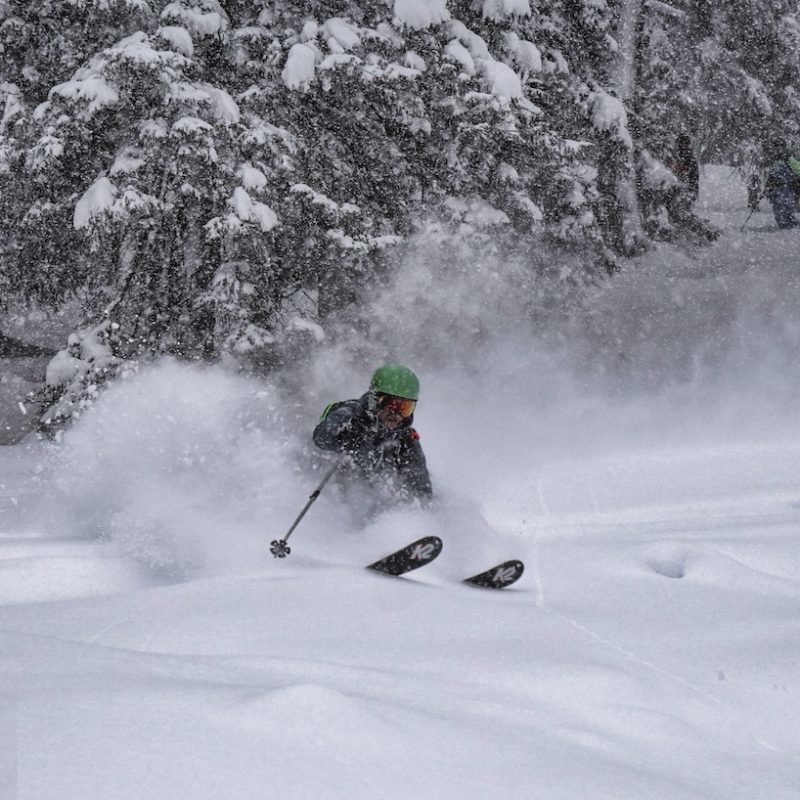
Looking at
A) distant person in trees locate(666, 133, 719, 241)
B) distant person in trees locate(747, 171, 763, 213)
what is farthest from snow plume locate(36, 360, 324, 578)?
distant person in trees locate(747, 171, 763, 213)

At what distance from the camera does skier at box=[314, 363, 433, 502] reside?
6.65 m

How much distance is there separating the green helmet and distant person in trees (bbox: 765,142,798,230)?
16.1 m

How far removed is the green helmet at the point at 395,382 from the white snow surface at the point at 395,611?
2.81 ft

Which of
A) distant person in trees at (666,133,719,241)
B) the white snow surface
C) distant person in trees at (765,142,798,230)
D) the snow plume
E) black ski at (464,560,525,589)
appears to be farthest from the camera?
distant person in trees at (765,142,798,230)

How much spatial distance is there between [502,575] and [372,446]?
5.26 feet

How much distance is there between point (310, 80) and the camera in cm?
1038

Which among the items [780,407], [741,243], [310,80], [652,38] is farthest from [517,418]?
[741,243]

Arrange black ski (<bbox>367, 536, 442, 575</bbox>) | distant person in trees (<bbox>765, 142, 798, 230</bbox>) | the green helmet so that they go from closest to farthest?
black ski (<bbox>367, 536, 442, 575</bbox>) < the green helmet < distant person in trees (<bbox>765, 142, 798, 230</bbox>)

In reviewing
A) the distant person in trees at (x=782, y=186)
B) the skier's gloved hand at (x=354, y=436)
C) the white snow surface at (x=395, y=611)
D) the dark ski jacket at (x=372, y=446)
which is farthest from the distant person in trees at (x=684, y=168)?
the skier's gloved hand at (x=354, y=436)

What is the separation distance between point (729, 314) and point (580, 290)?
6135 millimetres

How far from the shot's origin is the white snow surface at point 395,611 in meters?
2.28

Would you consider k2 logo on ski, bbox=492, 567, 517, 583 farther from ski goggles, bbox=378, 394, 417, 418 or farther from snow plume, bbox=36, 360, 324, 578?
ski goggles, bbox=378, 394, 417, 418

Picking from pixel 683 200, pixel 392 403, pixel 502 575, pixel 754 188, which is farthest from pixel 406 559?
pixel 754 188

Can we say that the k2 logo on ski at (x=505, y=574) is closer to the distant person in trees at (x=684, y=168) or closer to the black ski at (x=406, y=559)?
the black ski at (x=406, y=559)
